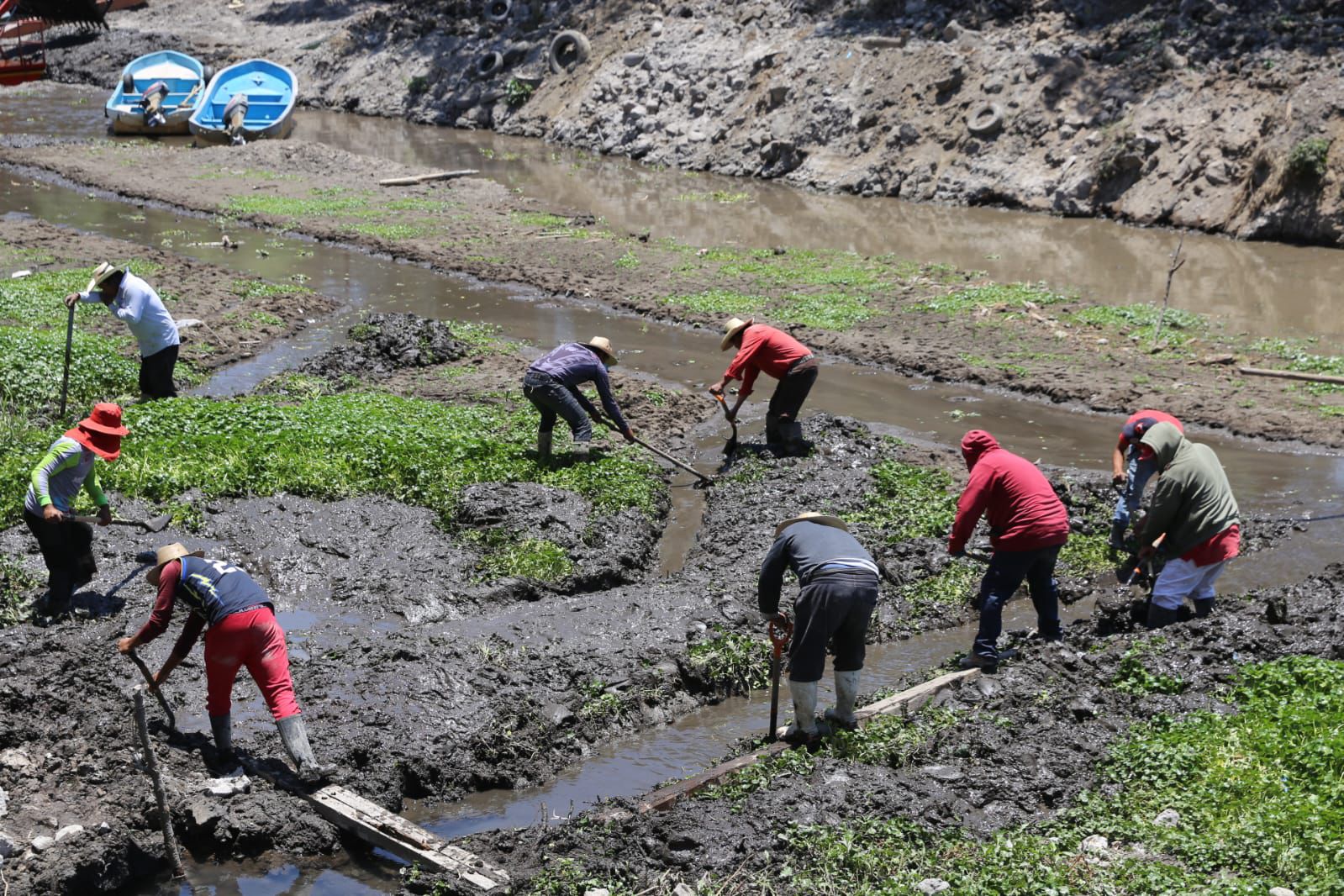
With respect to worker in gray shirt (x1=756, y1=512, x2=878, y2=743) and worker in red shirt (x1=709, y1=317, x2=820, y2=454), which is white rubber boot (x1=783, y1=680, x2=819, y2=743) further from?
worker in red shirt (x1=709, y1=317, x2=820, y2=454)

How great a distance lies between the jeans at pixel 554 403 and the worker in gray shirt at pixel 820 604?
5.05 metres

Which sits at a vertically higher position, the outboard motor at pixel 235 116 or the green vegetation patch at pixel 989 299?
the outboard motor at pixel 235 116

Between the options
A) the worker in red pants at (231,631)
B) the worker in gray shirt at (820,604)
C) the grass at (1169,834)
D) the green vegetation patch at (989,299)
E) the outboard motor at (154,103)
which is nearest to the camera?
the grass at (1169,834)

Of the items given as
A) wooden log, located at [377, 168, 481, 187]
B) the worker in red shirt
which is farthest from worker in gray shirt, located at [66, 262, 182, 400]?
wooden log, located at [377, 168, 481, 187]

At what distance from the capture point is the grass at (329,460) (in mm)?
12461

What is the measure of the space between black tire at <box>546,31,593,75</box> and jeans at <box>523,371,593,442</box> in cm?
2763

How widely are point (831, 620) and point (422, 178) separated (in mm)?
24481

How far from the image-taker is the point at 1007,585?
976cm

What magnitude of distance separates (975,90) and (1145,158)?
4.82 meters

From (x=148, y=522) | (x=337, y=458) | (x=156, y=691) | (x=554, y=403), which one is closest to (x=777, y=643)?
(x=156, y=691)

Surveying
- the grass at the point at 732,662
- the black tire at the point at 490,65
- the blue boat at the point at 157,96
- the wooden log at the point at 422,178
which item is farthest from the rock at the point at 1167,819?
the black tire at the point at 490,65

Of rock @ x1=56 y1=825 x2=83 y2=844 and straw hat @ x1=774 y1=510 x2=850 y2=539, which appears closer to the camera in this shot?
rock @ x1=56 y1=825 x2=83 y2=844

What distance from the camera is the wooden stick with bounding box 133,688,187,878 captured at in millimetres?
7270

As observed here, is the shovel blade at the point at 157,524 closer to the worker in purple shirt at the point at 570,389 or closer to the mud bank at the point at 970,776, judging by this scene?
the worker in purple shirt at the point at 570,389
